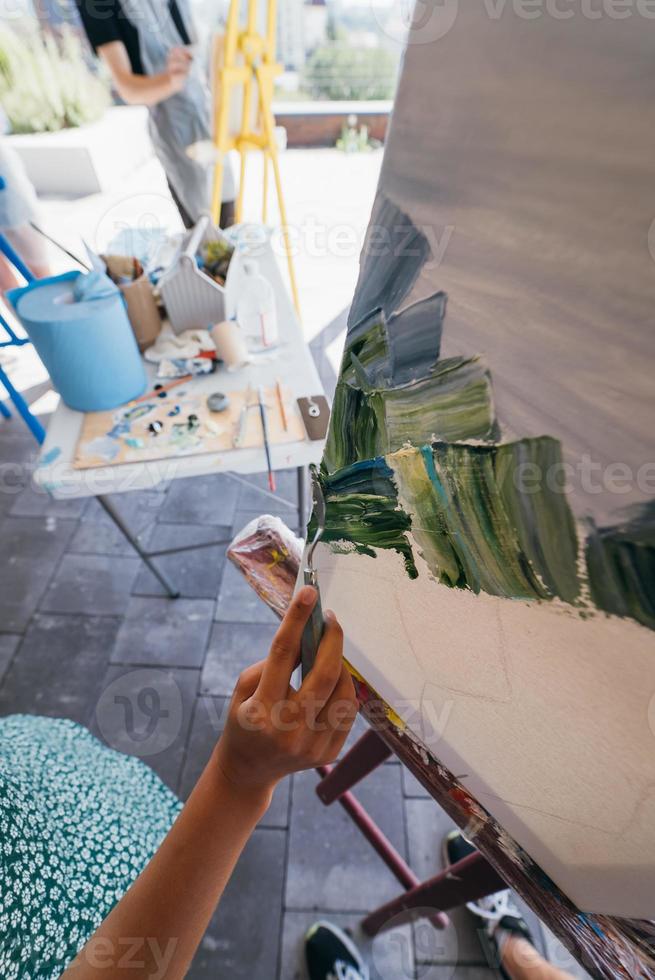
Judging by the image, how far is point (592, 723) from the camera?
0.35 metres

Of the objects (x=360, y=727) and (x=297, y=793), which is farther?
(x=360, y=727)

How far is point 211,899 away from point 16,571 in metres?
1.54

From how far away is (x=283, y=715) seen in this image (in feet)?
1.64

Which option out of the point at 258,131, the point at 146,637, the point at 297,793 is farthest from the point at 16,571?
the point at 258,131

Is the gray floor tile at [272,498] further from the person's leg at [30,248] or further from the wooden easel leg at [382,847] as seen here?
the person's leg at [30,248]

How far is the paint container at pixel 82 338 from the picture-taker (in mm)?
928

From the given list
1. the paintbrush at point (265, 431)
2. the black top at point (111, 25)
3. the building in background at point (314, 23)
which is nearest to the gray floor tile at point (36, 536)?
the paintbrush at point (265, 431)

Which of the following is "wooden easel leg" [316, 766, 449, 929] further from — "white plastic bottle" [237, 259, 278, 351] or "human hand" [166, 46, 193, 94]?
"human hand" [166, 46, 193, 94]

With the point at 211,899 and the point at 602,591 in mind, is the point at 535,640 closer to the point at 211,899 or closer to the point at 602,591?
the point at 602,591

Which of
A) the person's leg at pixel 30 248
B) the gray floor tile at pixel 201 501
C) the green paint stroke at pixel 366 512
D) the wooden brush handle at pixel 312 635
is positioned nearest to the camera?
the green paint stroke at pixel 366 512

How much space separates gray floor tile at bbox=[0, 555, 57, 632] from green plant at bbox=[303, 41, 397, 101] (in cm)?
373

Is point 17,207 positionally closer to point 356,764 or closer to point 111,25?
point 111,25

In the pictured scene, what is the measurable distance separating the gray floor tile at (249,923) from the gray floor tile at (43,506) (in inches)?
51.0

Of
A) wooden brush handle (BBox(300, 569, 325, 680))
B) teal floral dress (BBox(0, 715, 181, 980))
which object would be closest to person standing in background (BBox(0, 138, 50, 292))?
teal floral dress (BBox(0, 715, 181, 980))
